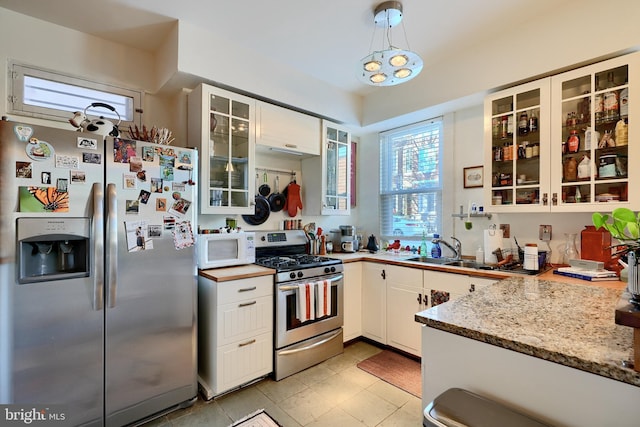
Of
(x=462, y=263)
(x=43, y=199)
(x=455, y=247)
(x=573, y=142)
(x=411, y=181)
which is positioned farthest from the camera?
(x=411, y=181)

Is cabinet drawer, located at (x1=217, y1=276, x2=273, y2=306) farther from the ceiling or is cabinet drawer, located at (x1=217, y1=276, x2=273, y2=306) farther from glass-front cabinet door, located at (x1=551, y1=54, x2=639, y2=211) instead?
glass-front cabinet door, located at (x1=551, y1=54, x2=639, y2=211)

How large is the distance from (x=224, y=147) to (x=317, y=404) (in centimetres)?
217

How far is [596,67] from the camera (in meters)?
2.04

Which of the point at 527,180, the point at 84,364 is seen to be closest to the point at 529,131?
the point at 527,180

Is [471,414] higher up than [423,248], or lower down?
lower down

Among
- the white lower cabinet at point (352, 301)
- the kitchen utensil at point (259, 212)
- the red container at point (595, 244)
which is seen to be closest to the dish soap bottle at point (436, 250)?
the white lower cabinet at point (352, 301)

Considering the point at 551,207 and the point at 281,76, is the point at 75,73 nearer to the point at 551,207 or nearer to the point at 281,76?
the point at 281,76

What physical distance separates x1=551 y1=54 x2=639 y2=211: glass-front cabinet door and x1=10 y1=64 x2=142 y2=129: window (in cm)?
344

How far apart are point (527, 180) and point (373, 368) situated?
2047mm

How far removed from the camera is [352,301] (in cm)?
300

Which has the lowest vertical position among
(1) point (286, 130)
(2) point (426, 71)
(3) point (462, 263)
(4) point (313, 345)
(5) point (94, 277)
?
(4) point (313, 345)

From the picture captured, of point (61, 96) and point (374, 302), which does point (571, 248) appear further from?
point (61, 96)

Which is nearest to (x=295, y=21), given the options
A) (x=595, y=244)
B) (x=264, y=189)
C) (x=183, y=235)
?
(x=264, y=189)

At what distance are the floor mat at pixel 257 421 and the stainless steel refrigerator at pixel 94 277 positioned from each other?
1.51 feet
